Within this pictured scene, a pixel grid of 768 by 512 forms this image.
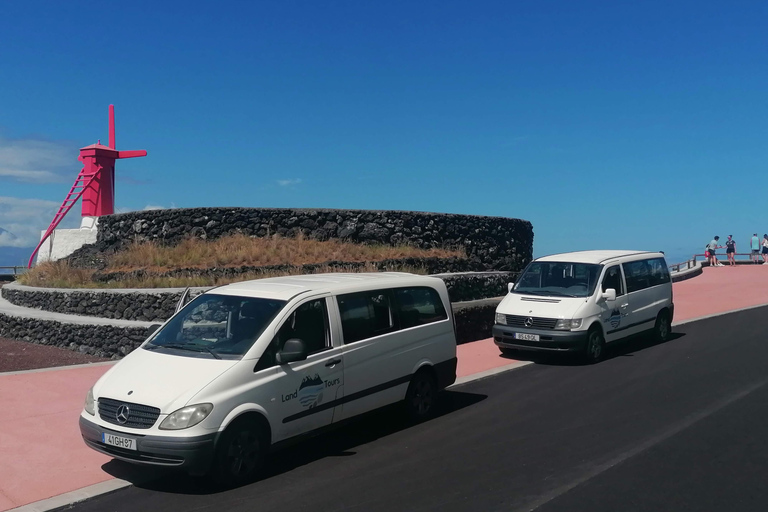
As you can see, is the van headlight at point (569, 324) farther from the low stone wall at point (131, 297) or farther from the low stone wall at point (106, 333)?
the low stone wall at point (131, 297)

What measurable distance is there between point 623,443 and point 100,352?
34.5 feet

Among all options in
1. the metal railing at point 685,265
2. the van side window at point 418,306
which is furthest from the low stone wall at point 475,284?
the metal railing at point 685,265

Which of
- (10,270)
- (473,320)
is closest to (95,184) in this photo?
(10,270)

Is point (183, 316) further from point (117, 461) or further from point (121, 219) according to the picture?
point (121, 219)

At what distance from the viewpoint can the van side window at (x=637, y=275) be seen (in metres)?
13.1

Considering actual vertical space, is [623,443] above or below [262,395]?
below

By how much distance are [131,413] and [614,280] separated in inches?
368

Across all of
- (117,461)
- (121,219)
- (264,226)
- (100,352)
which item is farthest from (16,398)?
(121,219)

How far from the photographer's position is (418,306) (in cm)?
855

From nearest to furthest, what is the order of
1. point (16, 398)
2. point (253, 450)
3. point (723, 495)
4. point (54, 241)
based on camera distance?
1. point (723, 495)
2. point (253, 450)
3. point (16, 398)
4. point (54, 241)

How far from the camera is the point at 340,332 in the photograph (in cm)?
731

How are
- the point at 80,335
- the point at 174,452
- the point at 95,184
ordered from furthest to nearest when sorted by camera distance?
1. the point at 95,184
2. the point at 80,335
3. the point at 174,452

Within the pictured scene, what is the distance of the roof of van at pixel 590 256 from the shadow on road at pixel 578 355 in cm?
156

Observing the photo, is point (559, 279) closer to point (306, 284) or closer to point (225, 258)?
point (306, 284)
